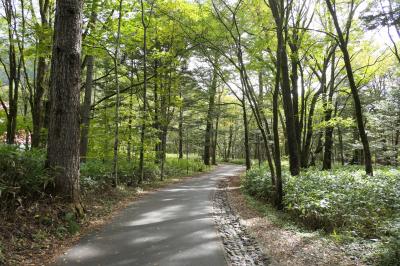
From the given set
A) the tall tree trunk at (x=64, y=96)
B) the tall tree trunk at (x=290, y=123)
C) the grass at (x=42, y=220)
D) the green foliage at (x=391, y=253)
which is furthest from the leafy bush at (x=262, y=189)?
the tall tree trunk at (x=64, y=96)

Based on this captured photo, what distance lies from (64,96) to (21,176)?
1.96 m

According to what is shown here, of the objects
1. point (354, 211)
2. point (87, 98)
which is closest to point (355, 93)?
point (354, 211)

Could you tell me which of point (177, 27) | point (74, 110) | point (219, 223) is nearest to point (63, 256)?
point (74, 110)

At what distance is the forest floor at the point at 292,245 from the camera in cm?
522

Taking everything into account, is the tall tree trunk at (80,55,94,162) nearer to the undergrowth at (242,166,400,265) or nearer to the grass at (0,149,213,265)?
the grass at (0,149,213,265)

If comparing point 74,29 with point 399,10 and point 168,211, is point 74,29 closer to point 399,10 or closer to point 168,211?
point 168,211

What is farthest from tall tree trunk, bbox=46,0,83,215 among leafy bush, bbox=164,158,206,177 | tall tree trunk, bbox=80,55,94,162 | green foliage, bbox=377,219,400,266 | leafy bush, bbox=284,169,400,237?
leafy bush, bbox=164,158,206,177

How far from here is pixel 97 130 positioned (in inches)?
556

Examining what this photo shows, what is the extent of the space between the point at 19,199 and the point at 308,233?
19.7 ft

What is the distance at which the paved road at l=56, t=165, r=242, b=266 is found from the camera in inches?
202

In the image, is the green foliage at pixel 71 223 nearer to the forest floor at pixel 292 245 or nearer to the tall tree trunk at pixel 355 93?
the forest floor at pixel 292 245

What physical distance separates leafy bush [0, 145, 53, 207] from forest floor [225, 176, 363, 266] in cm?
480

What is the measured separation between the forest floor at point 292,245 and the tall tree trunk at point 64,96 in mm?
4225

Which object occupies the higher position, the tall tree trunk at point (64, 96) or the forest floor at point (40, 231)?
the tall tree trunk at point (64, 96)
